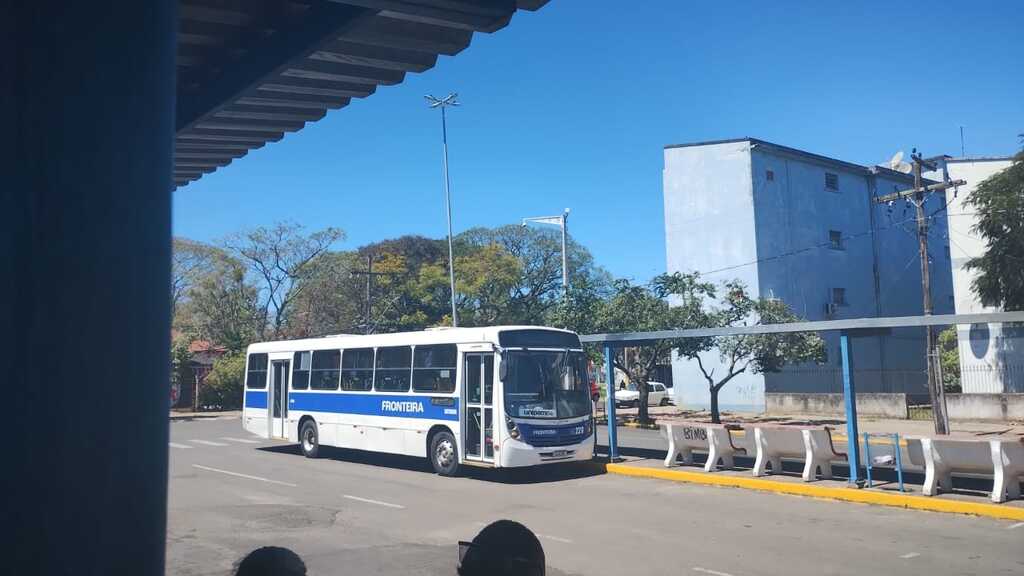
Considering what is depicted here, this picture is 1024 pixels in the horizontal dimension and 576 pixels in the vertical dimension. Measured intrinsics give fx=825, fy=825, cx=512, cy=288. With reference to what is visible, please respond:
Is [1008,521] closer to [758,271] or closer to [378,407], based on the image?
[378,407]

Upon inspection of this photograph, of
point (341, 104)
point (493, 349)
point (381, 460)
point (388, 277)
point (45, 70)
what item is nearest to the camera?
point (45, 70)

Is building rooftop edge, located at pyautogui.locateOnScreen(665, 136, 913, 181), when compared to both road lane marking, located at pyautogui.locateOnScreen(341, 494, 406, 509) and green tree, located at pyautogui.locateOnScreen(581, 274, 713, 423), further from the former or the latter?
road lane marking, located at pyautogui.locateOnScreen(341, 494, 406, 509)

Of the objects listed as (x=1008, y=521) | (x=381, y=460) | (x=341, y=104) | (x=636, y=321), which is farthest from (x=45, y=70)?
(x=636, y=321)

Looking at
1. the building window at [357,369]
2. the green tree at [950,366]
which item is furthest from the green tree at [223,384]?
the green tree at [950,366]

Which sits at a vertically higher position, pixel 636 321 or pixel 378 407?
pixel 636 321

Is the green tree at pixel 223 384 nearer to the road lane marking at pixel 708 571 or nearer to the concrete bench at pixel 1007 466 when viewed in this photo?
the concrete bench at pixel 1007 466

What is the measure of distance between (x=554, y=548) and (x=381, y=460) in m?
11.2

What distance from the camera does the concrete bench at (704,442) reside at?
53.6 feet

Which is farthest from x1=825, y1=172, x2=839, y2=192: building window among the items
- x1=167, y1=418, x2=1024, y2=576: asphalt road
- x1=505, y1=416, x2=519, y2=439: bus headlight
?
x1=505, y1=416, x2=519, y2=439: bus headlight

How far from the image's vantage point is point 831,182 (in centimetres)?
4294

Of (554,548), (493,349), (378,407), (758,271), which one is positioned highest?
(758,271)

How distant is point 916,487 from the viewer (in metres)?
13.6

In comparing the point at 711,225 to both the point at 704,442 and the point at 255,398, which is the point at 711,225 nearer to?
the point at 255,398

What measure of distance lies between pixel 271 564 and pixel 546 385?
47.6ft
